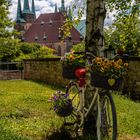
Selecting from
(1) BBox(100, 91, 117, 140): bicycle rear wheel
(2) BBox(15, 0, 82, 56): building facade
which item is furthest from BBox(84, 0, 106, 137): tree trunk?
(2) BBox(15, 0, 82, 56): building facade

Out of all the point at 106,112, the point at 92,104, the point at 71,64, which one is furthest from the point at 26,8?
the point at 106,112

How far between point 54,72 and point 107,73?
1159 cm

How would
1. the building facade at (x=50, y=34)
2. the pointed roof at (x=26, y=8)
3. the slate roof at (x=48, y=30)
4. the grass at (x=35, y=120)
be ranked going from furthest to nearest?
the pointed roof at (x=26, y=8)
the slate roof at (x=48, y=30)
the building facade at (x=50, y=34)
the grass at (x=35, y=120)

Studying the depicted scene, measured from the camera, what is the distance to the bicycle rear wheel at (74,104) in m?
5.25

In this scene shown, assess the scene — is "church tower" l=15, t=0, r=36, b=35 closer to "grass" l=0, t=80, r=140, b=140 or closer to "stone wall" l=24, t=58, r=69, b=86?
"stone wall" l=24, t=58, r=69, b=86

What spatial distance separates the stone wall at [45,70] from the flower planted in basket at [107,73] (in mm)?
10086

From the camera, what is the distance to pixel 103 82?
428cm

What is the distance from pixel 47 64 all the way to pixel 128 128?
10.3 metres

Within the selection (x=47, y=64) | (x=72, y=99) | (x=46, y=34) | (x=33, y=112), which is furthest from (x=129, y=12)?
(x=46, y=34)

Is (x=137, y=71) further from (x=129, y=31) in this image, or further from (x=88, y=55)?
(x=88, y=55)

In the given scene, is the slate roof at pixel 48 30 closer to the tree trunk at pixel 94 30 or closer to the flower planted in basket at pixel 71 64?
the flower planted in basket at pixel 71 64

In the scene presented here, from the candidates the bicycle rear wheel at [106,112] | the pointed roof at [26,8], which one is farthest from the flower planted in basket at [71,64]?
the pointed roof at [26,8]

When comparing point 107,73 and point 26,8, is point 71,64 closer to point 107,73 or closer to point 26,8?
point 107,73

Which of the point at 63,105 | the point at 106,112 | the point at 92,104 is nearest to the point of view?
the point at 106,112
